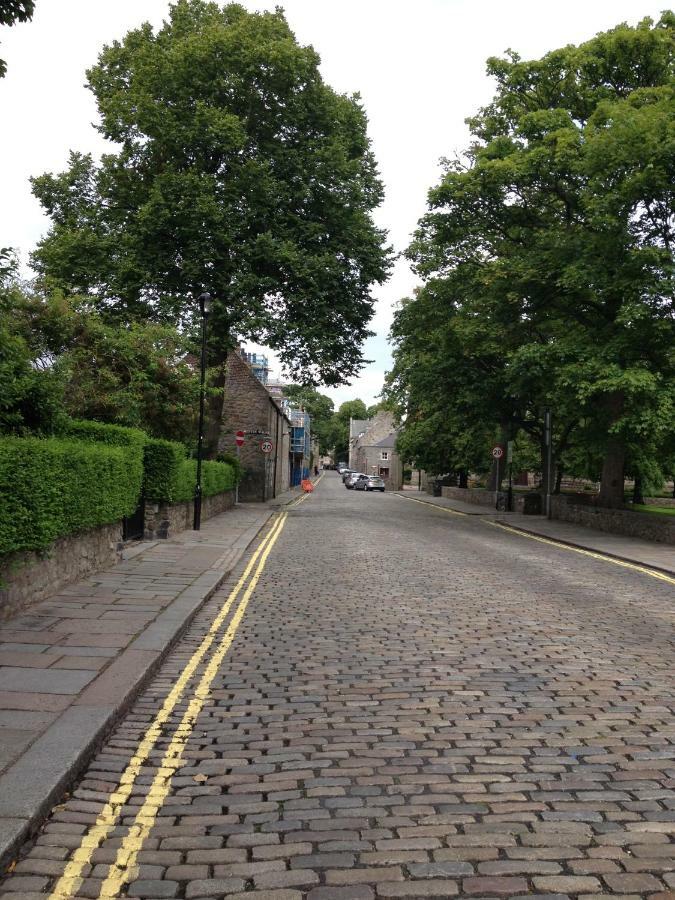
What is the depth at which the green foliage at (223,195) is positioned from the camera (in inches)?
947

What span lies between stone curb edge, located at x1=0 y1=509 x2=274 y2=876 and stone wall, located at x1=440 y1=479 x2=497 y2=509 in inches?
1247

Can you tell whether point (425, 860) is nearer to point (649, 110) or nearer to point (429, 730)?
point (429, 730)

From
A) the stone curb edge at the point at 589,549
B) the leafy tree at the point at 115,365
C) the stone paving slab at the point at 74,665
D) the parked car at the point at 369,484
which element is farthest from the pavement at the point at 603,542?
the parked car at the point at 369,484

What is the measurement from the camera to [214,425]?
1084 inches

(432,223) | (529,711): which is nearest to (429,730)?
(529,711)

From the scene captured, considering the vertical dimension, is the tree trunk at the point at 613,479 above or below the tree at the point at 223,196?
below

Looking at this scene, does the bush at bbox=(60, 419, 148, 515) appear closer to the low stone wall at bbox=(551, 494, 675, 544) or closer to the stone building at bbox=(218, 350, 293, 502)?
the low stone wall at bbox=(551, 494, 675, 544)

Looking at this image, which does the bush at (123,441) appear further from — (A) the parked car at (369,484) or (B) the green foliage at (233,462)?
(A) the parked car at (369,484)

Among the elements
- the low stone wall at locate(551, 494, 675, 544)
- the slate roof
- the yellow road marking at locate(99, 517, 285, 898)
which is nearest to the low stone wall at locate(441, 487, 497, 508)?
the low stone wall at locate(551, 494, 675, 544)

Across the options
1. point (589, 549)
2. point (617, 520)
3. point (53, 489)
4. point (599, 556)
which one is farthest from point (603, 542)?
point (53, 489)

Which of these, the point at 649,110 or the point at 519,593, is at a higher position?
the point at 649,110

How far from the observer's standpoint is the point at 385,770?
13.2ft

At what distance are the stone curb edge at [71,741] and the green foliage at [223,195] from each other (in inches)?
751

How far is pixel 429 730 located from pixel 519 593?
600 centimetres
